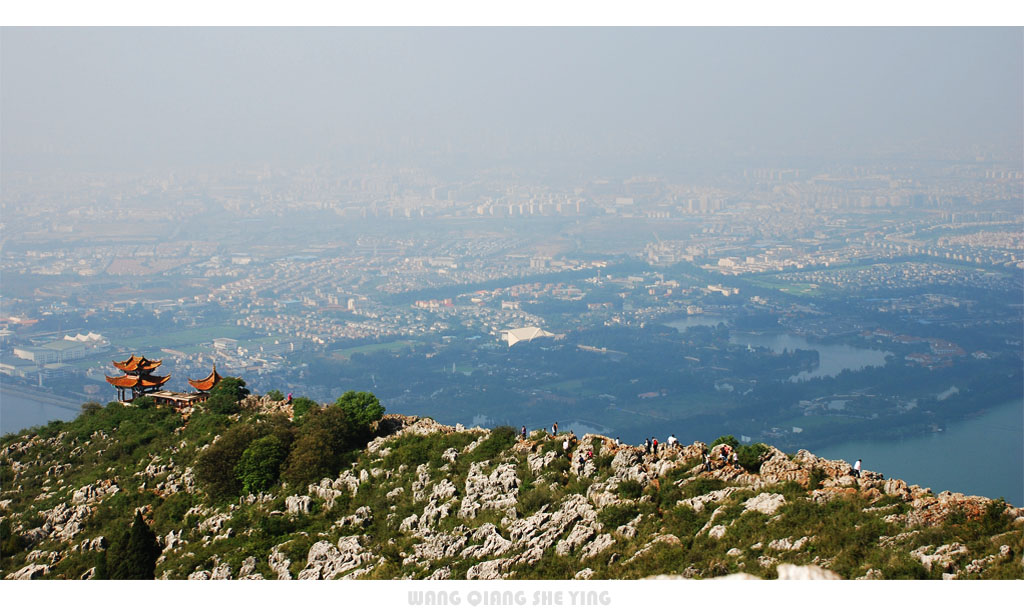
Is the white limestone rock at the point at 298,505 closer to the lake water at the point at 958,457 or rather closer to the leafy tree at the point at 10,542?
the leafy tree at the point at 10,542

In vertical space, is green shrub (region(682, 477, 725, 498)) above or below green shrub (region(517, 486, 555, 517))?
above

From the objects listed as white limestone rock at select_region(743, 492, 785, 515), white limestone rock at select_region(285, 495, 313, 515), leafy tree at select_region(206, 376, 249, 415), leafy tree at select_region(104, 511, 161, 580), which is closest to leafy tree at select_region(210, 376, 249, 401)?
leafy tree at select_region(206, 376, 249, 415)

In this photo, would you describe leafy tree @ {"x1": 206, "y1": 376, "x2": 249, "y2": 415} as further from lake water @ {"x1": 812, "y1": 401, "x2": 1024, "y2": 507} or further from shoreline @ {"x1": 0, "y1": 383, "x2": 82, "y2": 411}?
shoreline @ {"x1": 0, "y1": 383, "x2": 82, "y2": 411}

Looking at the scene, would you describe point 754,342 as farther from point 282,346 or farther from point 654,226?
point 654,226

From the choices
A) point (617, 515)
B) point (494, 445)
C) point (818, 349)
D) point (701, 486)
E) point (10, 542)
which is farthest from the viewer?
point (818, 349)

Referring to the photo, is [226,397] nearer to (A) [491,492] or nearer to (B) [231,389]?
(B) [231,389]

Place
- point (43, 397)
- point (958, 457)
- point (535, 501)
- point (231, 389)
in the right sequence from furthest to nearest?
point (43, 397) < point (958, 457) < point (231, 389) < point (535, 501)

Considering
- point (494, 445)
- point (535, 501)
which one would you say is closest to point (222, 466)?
point (494, 445)
